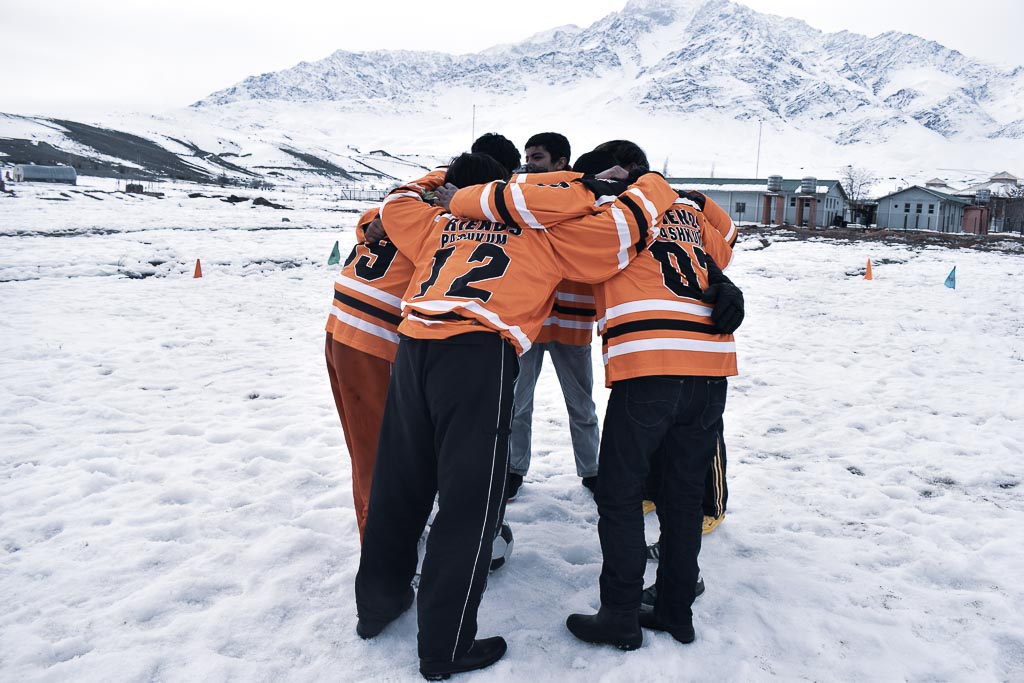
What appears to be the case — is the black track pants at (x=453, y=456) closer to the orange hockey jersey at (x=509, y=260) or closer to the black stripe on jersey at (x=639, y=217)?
the orange hockey jersey at (x=509, y=260)

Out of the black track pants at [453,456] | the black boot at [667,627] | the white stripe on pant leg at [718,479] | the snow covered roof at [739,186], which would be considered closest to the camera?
the black track pants at [453,456]

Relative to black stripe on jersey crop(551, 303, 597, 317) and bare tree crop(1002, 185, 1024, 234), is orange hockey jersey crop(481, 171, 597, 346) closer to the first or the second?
black stripe on jersey crop(551, 303, 597, 317)

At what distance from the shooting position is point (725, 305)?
2863 mm

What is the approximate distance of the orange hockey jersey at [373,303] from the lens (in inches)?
127

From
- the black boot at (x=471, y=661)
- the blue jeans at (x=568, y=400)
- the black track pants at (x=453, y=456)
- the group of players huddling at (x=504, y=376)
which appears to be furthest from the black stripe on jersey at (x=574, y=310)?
the black boot at (x=471, y=661)

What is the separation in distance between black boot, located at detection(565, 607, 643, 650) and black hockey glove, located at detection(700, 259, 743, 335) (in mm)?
1401

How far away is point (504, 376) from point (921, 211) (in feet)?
242

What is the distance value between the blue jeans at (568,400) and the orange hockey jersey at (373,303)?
111 centimetres

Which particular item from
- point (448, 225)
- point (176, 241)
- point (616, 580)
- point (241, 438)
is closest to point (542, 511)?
point (616, 580)

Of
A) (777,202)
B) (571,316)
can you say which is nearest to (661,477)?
(571,316)

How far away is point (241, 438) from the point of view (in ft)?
16.9

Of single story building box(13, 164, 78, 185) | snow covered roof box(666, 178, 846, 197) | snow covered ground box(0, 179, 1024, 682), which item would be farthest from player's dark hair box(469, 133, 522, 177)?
snow covered roof box(666, 178, 846, 197)

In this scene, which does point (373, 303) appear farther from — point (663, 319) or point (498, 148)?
point (663, 319)

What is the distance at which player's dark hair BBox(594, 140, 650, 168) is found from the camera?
3676 millimetres
